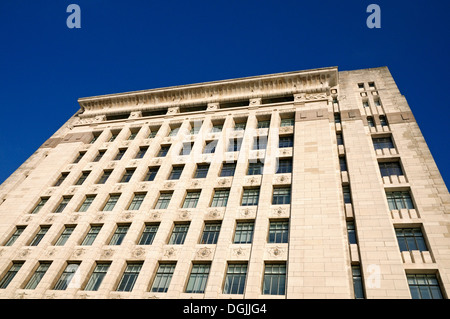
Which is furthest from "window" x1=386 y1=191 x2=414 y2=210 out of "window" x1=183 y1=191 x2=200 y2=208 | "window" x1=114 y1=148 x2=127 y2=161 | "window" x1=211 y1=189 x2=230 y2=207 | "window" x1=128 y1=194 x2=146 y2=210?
"window" x1=114 y1=148 x2=127 y2=161

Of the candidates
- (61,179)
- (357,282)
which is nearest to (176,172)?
(61,179)

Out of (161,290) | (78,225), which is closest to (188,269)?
(161,290)

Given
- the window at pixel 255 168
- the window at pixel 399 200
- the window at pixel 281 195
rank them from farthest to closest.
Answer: the window at pixel 255 168, the window at pixel 281 195, the window at pixel 399 200

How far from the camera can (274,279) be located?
1708 centimetres

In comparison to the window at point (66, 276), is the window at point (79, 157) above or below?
above

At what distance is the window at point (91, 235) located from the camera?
72.6ft

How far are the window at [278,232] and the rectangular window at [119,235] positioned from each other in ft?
34.6

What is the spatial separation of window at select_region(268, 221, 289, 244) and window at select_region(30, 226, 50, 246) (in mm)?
17612

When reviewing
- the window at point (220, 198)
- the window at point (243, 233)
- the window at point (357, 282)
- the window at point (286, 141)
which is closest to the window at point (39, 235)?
the window at point (220, 198)

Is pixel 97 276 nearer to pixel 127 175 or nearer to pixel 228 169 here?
pixel 127 175

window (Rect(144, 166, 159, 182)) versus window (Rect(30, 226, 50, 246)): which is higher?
window (Rect(144, 166, 159, 182))

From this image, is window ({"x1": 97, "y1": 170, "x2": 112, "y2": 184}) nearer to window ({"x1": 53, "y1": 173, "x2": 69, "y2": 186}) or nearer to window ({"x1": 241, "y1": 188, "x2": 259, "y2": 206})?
window ({"x1": 53, "y1": 173, "x2": 69, "y2": 186})

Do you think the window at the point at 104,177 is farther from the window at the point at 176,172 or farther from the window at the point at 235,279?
the window at the point at 235,279

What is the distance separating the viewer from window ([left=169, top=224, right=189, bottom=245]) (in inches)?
807
